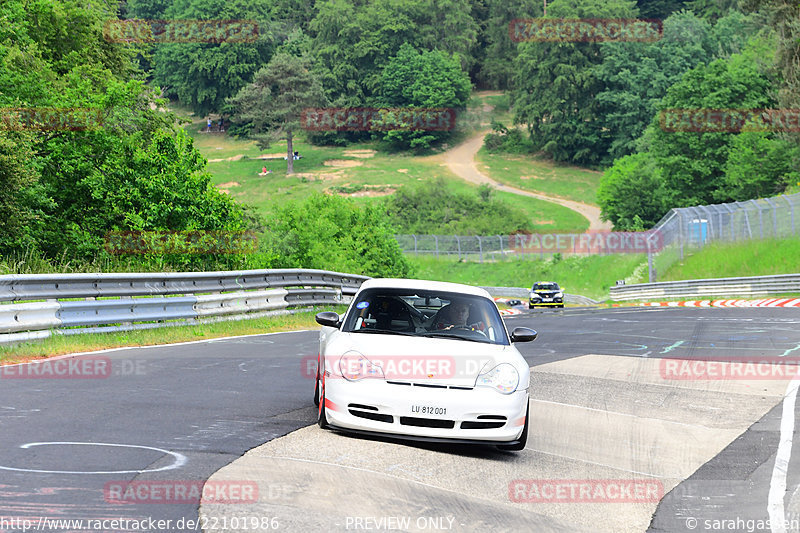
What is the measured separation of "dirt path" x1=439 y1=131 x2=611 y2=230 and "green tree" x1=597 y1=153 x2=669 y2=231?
6.87 meters

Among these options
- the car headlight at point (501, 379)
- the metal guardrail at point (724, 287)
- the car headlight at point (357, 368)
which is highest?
the car headlight at point (357, 368)

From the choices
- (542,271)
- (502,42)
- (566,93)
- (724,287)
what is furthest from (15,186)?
(502,42)

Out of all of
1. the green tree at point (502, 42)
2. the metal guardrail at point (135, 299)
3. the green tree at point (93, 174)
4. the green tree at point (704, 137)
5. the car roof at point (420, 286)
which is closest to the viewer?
the car roof at point (420, 286)

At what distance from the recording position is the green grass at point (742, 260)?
142 ft

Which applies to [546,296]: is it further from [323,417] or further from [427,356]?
[323,417]

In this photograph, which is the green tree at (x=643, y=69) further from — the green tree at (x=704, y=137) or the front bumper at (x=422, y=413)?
the front bumper at (x=422, y=413)

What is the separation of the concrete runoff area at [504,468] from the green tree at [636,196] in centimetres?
7848

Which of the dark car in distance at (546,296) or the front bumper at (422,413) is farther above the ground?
the front bumper at (422,413)

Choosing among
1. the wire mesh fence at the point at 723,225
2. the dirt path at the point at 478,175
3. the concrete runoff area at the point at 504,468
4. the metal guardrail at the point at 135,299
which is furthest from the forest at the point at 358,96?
the concrete runoff area at the point at 504,468

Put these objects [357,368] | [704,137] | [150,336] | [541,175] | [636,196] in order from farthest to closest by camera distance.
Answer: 1. [541,175]
2. [636,196]
3. [704,137]
4. [150,336]
5. [357,368]

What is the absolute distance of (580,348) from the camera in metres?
18.2

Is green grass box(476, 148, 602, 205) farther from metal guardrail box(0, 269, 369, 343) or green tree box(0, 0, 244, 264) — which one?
metal guardrail box(0, 269, 369, 343)

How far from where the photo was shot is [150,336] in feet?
53.5

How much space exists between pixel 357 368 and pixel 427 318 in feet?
5.51
